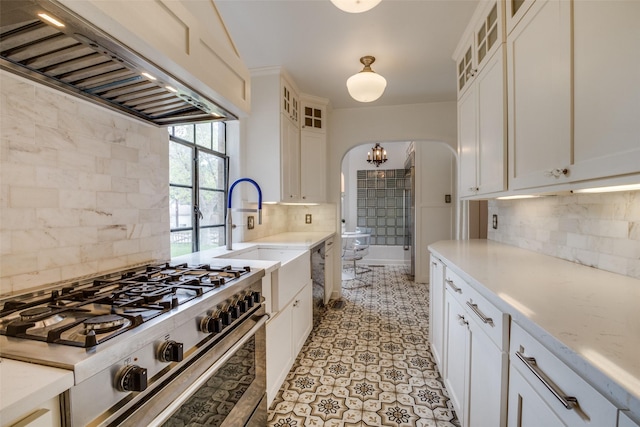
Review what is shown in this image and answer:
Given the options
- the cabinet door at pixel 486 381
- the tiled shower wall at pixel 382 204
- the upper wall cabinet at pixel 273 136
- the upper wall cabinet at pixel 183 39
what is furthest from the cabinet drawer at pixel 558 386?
the tiled shower wall at pixel 382 204

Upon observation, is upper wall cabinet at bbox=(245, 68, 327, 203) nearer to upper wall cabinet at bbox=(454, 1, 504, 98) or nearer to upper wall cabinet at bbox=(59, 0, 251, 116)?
upper wall cabinet at bbox=(59, 0, 251, 116)

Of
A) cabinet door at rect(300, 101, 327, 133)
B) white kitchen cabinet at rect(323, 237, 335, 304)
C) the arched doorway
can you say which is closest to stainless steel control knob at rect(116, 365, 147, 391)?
white kitchen cabinet at rect(323, 237, 335, 304)

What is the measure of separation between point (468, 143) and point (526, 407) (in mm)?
1928

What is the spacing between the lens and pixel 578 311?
2.75ft

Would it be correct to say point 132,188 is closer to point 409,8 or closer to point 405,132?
point 409,8

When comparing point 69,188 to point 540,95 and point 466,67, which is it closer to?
point 540,95

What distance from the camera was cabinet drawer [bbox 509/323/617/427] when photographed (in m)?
0.58

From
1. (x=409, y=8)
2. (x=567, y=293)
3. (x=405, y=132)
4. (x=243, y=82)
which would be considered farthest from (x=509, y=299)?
(x=405, y=132)

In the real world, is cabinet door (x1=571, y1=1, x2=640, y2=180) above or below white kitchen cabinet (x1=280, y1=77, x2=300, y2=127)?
below

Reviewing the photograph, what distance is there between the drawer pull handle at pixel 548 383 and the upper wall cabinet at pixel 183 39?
1475mm

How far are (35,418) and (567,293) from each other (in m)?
1.51

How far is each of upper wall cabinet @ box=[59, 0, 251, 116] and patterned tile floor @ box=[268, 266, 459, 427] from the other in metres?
1.82

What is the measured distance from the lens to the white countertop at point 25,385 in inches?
18.4

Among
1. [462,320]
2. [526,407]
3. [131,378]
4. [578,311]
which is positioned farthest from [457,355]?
[131,378]
